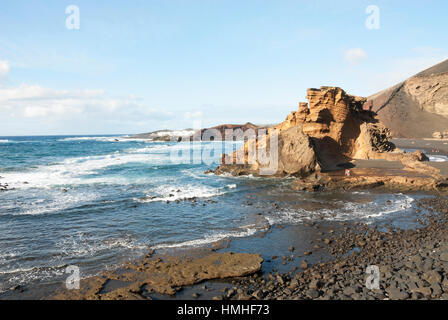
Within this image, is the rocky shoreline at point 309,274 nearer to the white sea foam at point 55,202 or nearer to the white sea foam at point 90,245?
the white sea foam at point 90,245

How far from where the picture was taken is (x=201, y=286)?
821cm

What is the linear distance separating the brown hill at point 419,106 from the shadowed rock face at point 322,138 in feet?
144

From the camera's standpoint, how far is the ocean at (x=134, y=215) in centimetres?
1027

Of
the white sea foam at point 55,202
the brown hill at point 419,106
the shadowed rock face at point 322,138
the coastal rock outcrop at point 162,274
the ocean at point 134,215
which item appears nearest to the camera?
the coastal rock outcrop at point 162,274

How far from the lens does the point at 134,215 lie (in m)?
15.2

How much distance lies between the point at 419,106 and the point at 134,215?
7505 centimetres

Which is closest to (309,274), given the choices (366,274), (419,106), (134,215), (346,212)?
(366,274)

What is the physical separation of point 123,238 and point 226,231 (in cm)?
453

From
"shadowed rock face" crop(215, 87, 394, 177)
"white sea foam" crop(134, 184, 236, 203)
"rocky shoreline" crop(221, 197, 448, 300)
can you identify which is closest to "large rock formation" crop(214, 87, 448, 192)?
"shadowed rock face" crop(215, 87, 394, 177)

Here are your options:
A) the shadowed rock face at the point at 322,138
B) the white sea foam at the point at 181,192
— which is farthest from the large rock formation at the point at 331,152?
the white sea foam at the point at 181,192

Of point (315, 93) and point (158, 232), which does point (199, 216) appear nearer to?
point (158, 232)

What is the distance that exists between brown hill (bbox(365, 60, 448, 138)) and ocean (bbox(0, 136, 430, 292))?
57142 millimetres

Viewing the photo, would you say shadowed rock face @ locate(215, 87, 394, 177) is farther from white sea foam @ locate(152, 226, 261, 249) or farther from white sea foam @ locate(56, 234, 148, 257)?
white sea foam @ locate(56, 234, 148, 257)
